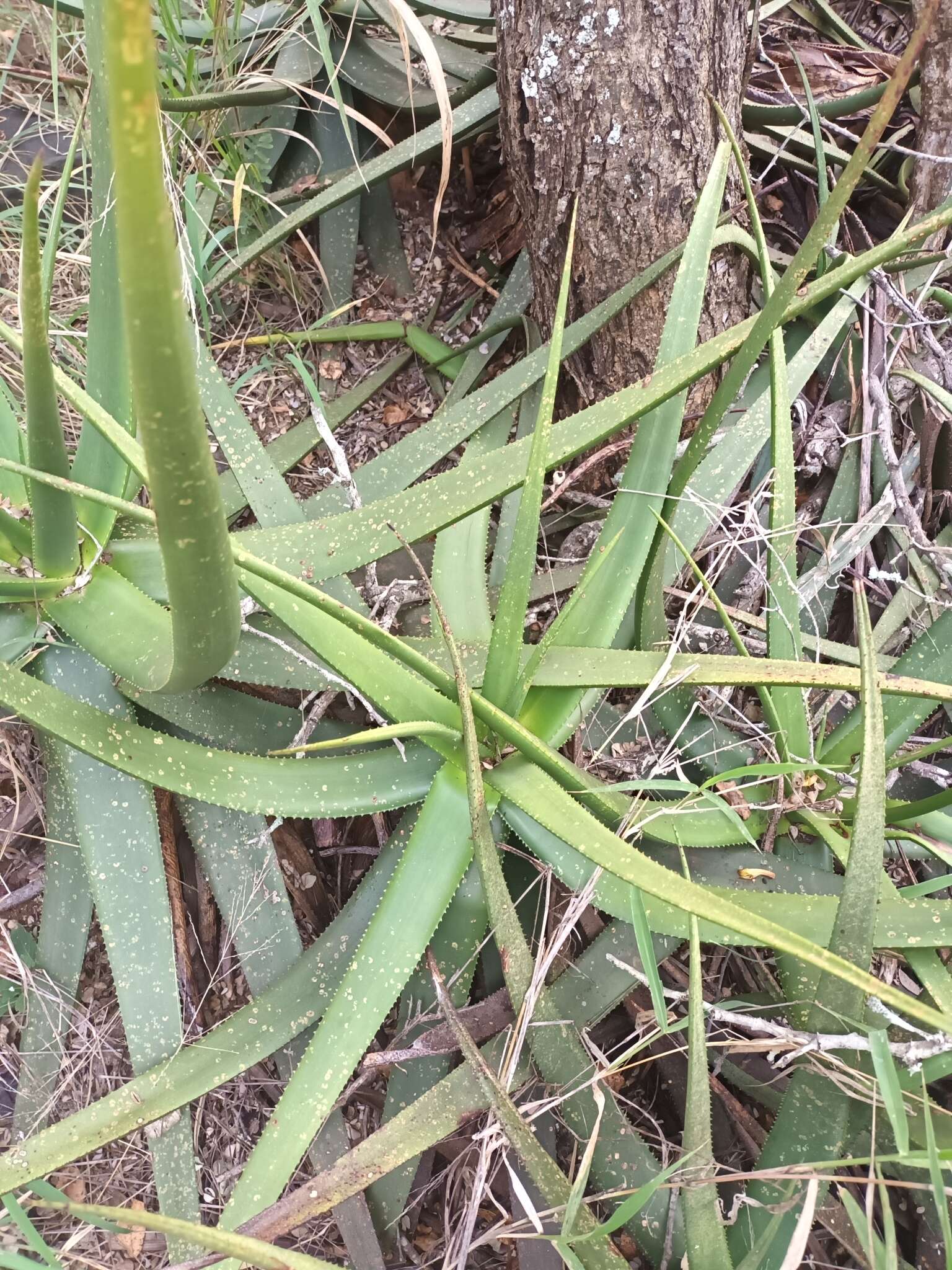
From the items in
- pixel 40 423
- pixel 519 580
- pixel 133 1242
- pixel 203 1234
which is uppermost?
pixel 40 423

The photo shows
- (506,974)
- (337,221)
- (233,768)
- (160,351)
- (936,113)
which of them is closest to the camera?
(160,351)

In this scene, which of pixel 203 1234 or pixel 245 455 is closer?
pixel 203 1234

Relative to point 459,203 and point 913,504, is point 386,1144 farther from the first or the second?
point 459,203

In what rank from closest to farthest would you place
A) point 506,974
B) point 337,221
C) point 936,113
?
point 506,974, point 936,113, point 337,221

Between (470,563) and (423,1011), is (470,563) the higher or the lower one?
the higher one

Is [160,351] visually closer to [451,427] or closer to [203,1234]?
[203,1234]

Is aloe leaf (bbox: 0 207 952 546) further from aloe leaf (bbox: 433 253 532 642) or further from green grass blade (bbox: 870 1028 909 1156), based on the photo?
green grass blade (bbox: 870 1028 909 1156)

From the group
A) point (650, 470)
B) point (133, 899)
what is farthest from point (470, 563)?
point (133, 899)

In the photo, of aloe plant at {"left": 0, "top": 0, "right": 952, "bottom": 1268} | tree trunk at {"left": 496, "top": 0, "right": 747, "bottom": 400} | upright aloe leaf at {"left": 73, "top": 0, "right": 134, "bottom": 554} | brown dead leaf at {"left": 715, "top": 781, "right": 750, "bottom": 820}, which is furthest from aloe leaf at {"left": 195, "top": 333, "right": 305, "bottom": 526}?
brown dead leaf at {"left": 715, "top": 781, "right": 750, "bottom": 820}
